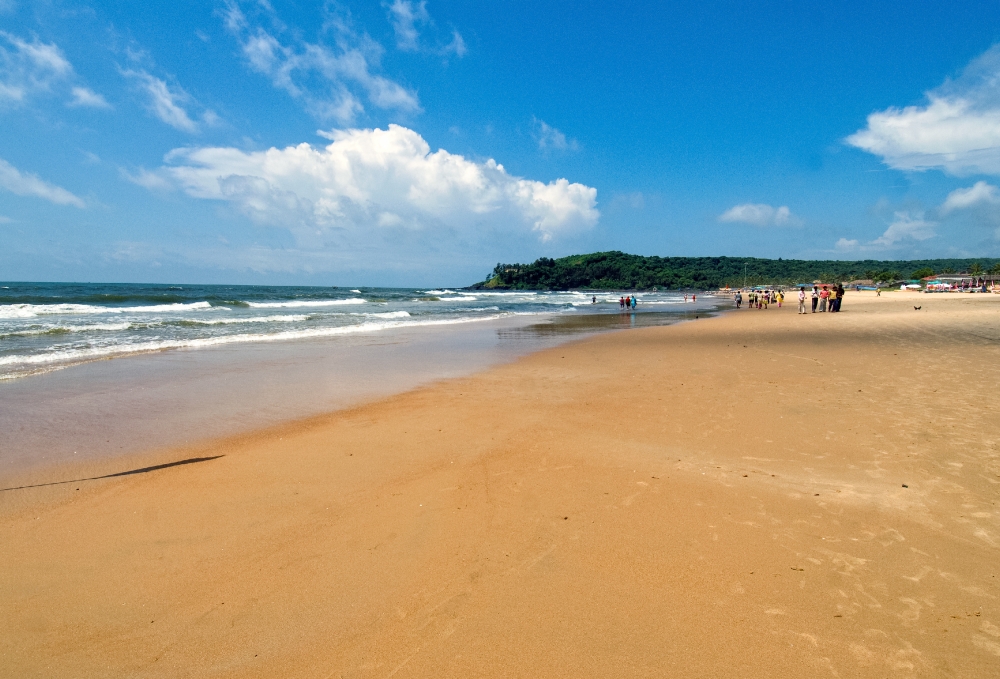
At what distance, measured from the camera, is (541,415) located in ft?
24.3

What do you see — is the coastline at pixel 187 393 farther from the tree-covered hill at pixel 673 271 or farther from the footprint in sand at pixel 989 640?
the tree-covered hill at pixel 673 271

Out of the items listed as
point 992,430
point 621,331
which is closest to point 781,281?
point 621,331

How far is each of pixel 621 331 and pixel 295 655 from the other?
2026 cm

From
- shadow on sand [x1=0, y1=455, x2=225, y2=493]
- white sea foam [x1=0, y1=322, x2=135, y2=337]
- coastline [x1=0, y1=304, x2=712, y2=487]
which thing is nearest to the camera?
shadow on sand [x1=0, y1=455, x2=225, y2=493]

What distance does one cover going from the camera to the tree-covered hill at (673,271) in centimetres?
13175

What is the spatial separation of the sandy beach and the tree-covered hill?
12517 centimetres

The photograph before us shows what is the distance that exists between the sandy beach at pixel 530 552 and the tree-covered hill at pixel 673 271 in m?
125

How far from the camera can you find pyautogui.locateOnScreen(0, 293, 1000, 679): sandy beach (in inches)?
104

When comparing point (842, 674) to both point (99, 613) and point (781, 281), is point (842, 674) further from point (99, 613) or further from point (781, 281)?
point (781, 281)

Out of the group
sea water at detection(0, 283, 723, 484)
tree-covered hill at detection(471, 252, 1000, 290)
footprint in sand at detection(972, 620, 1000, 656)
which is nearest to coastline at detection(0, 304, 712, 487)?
sea water at detection(0, 283, 723, 484)

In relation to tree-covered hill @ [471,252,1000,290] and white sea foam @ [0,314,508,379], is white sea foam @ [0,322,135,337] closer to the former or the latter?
white sea foam @ [0,314,508,379]

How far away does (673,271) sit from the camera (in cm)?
14288

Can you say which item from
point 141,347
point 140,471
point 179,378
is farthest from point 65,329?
point 140,471

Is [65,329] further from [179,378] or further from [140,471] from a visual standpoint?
[140,471]
